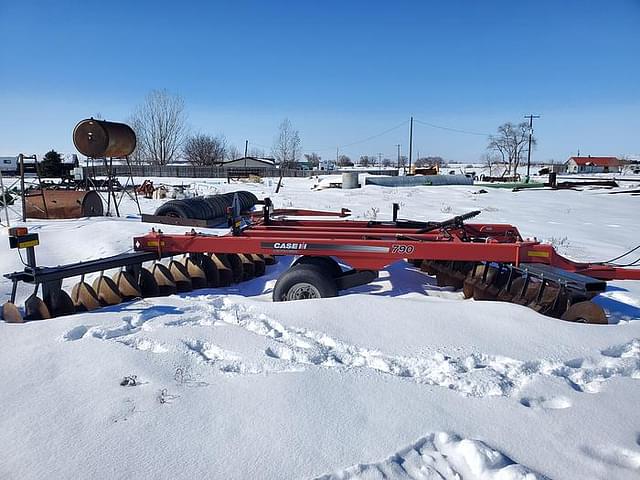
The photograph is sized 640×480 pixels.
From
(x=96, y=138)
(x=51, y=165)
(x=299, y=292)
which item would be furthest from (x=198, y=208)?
(x=51, y=165)

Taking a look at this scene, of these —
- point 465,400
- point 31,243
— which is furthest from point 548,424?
point 31,243

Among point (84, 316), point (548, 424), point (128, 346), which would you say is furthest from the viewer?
point (84, 316)

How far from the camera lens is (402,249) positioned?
183 inches

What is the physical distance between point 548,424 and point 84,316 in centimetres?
353

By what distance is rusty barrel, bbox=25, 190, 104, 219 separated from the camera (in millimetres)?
11352

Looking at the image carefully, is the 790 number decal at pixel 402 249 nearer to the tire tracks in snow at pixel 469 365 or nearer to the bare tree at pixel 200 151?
the tire tracks in snow at pixel 469 365

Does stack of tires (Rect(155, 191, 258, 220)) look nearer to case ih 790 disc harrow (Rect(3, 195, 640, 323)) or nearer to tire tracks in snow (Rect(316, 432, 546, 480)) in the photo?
case ih 790 disc harrow (Rect(3, 195, 640, 323))

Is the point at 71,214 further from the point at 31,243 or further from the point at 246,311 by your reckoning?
the point at 246,311

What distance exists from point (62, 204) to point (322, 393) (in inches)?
430

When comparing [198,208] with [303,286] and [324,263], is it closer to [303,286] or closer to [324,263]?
[324,263]

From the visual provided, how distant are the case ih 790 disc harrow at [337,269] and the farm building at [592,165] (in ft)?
343

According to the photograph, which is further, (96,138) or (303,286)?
(96,138)

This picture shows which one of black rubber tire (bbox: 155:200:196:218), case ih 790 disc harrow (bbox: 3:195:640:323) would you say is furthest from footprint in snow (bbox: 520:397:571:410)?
black rubber tire (bbox: 155:200:196:218)

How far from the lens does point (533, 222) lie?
525 inches
